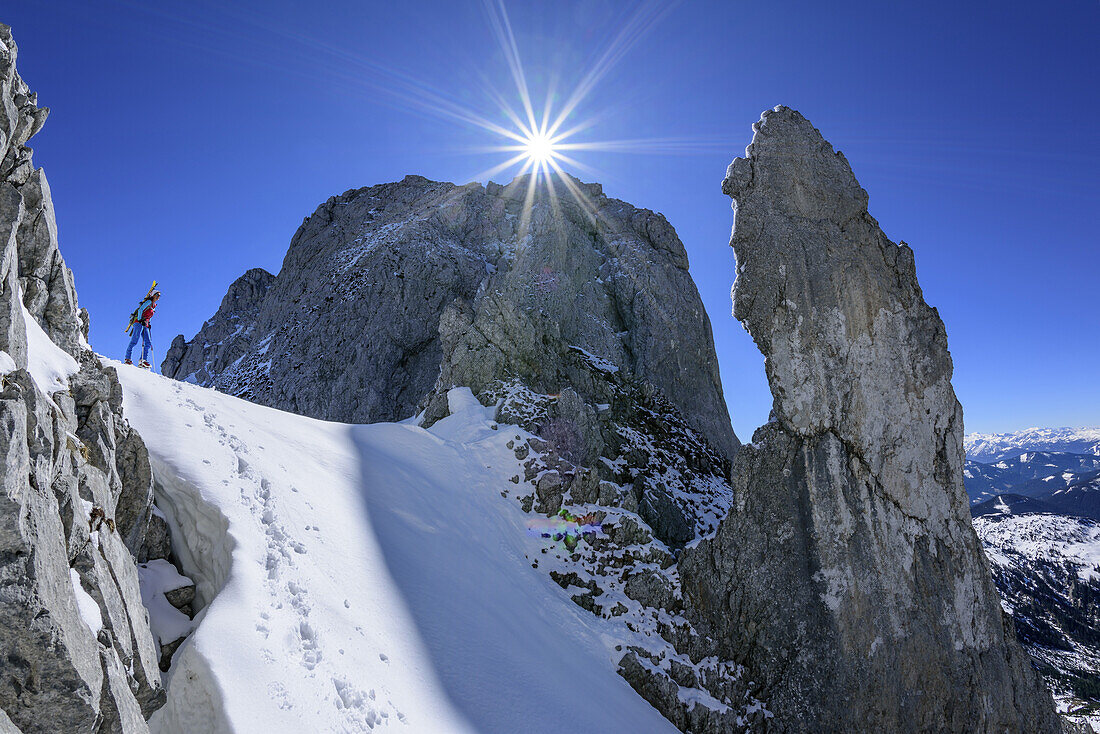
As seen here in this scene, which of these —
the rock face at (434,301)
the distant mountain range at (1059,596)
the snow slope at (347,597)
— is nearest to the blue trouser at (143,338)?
the snow slope at (347,597)

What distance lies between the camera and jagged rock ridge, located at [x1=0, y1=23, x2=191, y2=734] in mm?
5059

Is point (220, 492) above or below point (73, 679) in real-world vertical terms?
above

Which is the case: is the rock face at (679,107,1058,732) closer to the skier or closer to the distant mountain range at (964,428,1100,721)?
the skier

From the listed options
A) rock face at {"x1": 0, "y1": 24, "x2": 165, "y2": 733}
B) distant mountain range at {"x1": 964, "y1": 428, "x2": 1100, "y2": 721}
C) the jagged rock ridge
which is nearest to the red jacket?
the jagged rock ridge

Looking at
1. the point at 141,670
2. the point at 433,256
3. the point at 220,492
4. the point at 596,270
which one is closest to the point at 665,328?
the point at 596,270

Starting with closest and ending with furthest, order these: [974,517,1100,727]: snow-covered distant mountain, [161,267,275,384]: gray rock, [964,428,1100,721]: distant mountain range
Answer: [161,267,275,384]: gray rock → [974,517,1100,727]: snow-covered distant mountain → [964,428,1100,721]: distant mountain range

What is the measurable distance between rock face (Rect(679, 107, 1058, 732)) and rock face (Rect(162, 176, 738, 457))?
1811 centimetres

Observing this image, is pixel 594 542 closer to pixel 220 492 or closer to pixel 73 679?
pixel 220 492

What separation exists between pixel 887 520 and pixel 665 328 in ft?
92.5

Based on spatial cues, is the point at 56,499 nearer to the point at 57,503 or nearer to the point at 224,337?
the point at 57,503

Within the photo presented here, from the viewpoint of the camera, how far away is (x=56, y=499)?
6.39 m

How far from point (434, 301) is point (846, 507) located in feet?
114

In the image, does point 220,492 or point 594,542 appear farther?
point 594,542

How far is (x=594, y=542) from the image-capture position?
17.4 m
